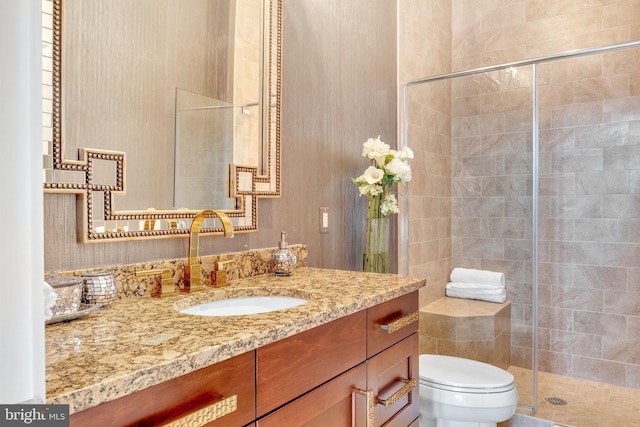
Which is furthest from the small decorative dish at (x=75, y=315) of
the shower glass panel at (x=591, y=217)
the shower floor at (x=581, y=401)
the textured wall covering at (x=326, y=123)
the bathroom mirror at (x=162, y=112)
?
the shower glass panel at (x=591, y=217)

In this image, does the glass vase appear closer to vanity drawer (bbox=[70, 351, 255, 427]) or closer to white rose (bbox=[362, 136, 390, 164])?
white rose (bbox=[362, 136, 390, 164])

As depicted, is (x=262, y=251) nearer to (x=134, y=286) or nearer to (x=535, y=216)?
(x=134, y=286)

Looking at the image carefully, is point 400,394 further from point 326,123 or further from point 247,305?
point 326,123

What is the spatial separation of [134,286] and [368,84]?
1581mm

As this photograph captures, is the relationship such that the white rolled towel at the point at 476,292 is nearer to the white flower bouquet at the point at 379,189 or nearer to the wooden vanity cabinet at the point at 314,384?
the white flower bouquet at the point at 379,189

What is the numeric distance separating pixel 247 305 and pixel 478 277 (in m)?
2.06

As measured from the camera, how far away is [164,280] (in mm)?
1162

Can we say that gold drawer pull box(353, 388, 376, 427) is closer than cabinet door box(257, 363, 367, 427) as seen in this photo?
No

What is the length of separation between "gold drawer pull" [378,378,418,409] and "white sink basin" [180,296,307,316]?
363mm

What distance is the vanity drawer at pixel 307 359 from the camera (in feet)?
2.67

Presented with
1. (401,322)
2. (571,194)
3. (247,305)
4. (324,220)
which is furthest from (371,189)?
(571,194)

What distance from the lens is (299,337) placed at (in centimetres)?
90

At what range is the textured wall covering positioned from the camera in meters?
1.69

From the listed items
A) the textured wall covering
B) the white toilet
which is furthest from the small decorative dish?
the white toilet
